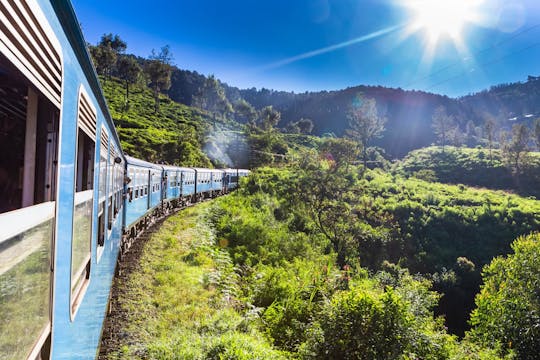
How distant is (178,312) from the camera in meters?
7.26

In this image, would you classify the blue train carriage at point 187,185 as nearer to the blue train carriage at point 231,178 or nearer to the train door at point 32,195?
the blue train carriage at point 231,178

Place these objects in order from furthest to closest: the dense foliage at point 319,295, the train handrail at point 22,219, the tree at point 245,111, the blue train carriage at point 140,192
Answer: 1. the tree at point 245,111
2. the blue train carriage at point 140,192
3. the dense foliage at point 319,295
4. the train handrail at point 22,219

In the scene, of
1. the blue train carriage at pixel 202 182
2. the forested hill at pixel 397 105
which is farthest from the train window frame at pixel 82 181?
the forested hill at pixel 397 105

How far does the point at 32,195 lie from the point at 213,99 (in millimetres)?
86327

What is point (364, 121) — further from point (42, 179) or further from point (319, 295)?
point (42, 179)

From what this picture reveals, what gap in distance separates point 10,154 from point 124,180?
560cm

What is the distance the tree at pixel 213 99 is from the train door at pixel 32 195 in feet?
263

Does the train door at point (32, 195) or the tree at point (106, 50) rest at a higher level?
the tree at point (106, 50)

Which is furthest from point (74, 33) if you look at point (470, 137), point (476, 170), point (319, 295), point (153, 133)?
point (470, 137)

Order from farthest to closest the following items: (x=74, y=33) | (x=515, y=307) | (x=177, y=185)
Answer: (x=177, y=185) → (x=515, y=307) → (x=74, y=33)

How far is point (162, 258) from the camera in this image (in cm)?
1010

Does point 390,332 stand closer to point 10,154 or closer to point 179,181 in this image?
point 10,154

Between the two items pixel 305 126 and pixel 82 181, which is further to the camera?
pixel 305 126

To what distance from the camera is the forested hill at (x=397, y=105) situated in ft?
388
